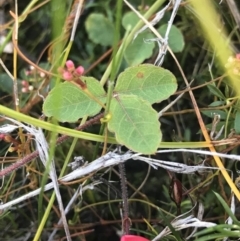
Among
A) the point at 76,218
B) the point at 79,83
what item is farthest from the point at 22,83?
the point at 79,83

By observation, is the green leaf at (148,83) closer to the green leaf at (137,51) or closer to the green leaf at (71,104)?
the green leaf at (71,104)

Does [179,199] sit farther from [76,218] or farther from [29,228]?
[29,228]

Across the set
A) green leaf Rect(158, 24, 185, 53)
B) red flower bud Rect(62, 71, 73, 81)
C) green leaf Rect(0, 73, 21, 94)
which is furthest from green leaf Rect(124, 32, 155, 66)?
red flower bud Rect(62, 71, 73, 81)

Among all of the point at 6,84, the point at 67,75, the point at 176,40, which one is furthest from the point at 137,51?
the point at 67,75

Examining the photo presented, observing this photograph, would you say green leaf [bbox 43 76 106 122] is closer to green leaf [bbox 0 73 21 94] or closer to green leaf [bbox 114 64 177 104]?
green leaf [bbox 114 64 177 104]

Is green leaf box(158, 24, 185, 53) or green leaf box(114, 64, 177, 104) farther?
green leaf box(158, 24, 185, 53)
